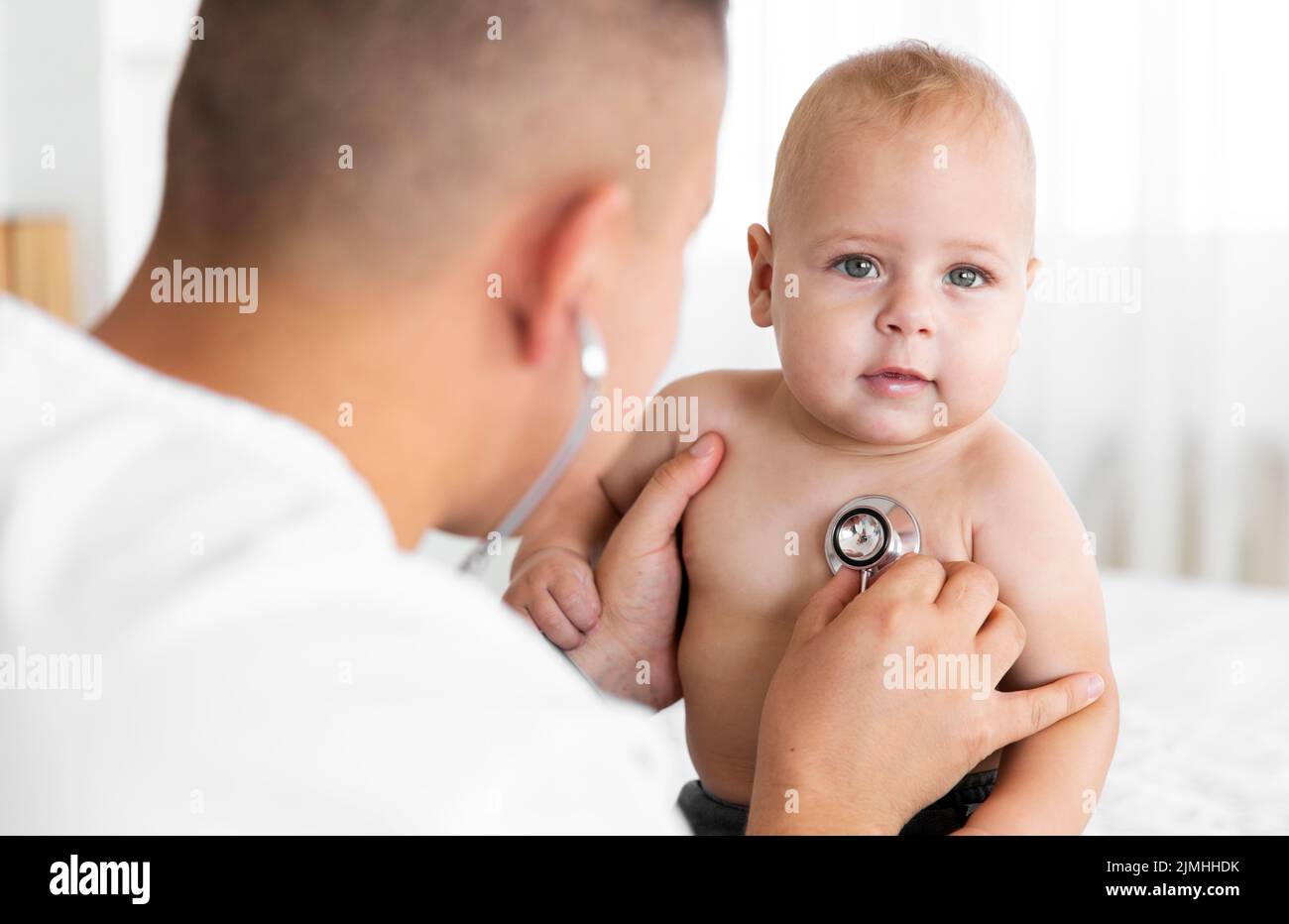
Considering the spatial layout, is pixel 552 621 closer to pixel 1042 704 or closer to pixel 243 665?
pixel 1042 704

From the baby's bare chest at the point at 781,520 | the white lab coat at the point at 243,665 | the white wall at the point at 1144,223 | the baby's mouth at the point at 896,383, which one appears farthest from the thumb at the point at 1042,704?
the white wall at the point at 1144,223

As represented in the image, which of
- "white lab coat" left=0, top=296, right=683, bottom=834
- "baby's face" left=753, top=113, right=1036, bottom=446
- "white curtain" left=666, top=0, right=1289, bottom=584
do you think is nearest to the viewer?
"white lab coat" left=0, top=296, right=683, bottom=834

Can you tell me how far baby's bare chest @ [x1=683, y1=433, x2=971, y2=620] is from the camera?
3.27 feet

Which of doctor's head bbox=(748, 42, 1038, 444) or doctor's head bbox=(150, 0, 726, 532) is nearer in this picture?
doctor's head bbox=(150, 0, 726, 532)

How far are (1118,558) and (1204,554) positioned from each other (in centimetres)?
20

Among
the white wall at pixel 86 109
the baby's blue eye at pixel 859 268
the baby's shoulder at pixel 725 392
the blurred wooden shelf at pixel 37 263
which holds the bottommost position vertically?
the baby's shoulder at pixel 725 392

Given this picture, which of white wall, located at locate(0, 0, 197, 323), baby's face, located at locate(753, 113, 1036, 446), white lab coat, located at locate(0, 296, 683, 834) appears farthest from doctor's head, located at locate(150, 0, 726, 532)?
white wall, located at locate(0, 0, 197, 323)

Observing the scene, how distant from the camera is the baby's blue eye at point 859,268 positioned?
0.96 metres

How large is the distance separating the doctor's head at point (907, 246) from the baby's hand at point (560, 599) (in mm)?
248

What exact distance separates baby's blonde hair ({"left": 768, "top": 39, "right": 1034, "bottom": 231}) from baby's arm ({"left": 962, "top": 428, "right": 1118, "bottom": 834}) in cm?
25

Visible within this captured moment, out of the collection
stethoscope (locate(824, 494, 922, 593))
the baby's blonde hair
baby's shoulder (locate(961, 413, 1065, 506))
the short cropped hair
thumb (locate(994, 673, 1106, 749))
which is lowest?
thumb (locate(994, 673, 1106, 749))

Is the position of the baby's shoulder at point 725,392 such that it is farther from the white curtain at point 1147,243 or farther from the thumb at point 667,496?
the white curtain at point 1147,243

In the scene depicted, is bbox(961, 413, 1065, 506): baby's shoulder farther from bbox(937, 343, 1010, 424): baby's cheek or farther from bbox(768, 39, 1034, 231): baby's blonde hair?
bbox(768, 39, 1034, 231): baby's blonde hair
